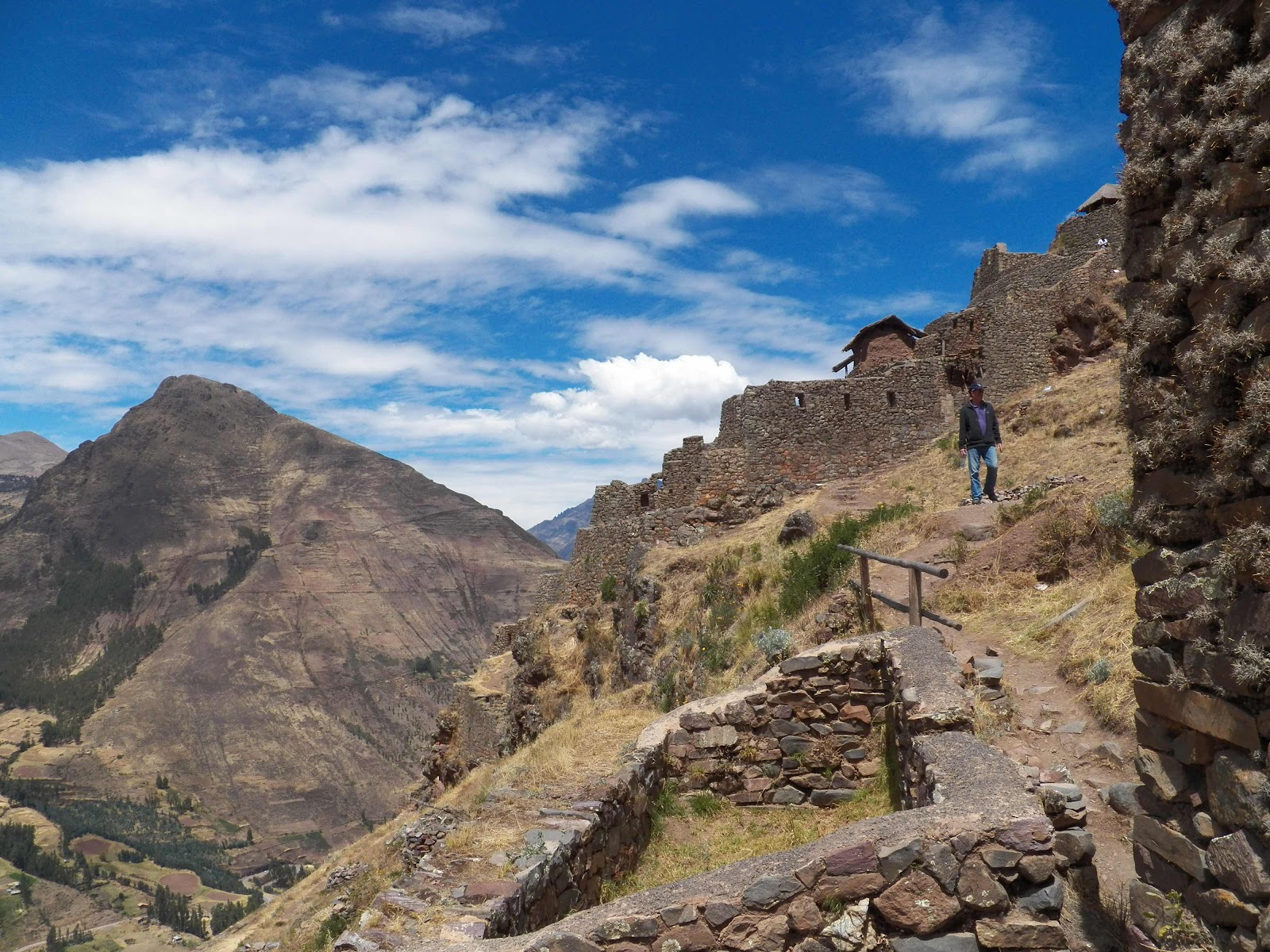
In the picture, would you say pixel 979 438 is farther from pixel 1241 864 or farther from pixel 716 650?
pixel 1241 864

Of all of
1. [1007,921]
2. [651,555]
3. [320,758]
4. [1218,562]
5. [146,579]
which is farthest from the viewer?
[146,579]

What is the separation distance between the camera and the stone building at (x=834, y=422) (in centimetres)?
2162

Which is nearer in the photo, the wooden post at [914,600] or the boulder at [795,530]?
the wooden post at [914,600]

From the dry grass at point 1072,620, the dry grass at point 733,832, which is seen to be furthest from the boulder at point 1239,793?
the dry grass at point 733,832

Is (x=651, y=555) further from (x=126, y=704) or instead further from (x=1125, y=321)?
(x=126, y=704)

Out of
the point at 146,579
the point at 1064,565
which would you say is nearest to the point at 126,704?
the point at 146,579

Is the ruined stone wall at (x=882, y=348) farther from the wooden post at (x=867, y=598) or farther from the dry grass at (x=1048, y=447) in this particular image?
the wooden post at (x=867, y=598)

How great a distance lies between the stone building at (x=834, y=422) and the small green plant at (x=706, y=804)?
12107mm

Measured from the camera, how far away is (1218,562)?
12.5 ft

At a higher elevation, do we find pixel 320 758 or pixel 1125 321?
pixel 1125 321

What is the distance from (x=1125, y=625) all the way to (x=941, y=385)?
1631 cm

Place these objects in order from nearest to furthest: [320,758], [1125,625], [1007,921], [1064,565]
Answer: [1007,921] < [1125,625] < [1064,565] < [320,758]

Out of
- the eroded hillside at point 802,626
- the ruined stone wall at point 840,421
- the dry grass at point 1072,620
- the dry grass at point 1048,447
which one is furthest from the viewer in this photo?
the ruined stone wall at point 840,421

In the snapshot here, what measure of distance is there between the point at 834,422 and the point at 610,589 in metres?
7.86
